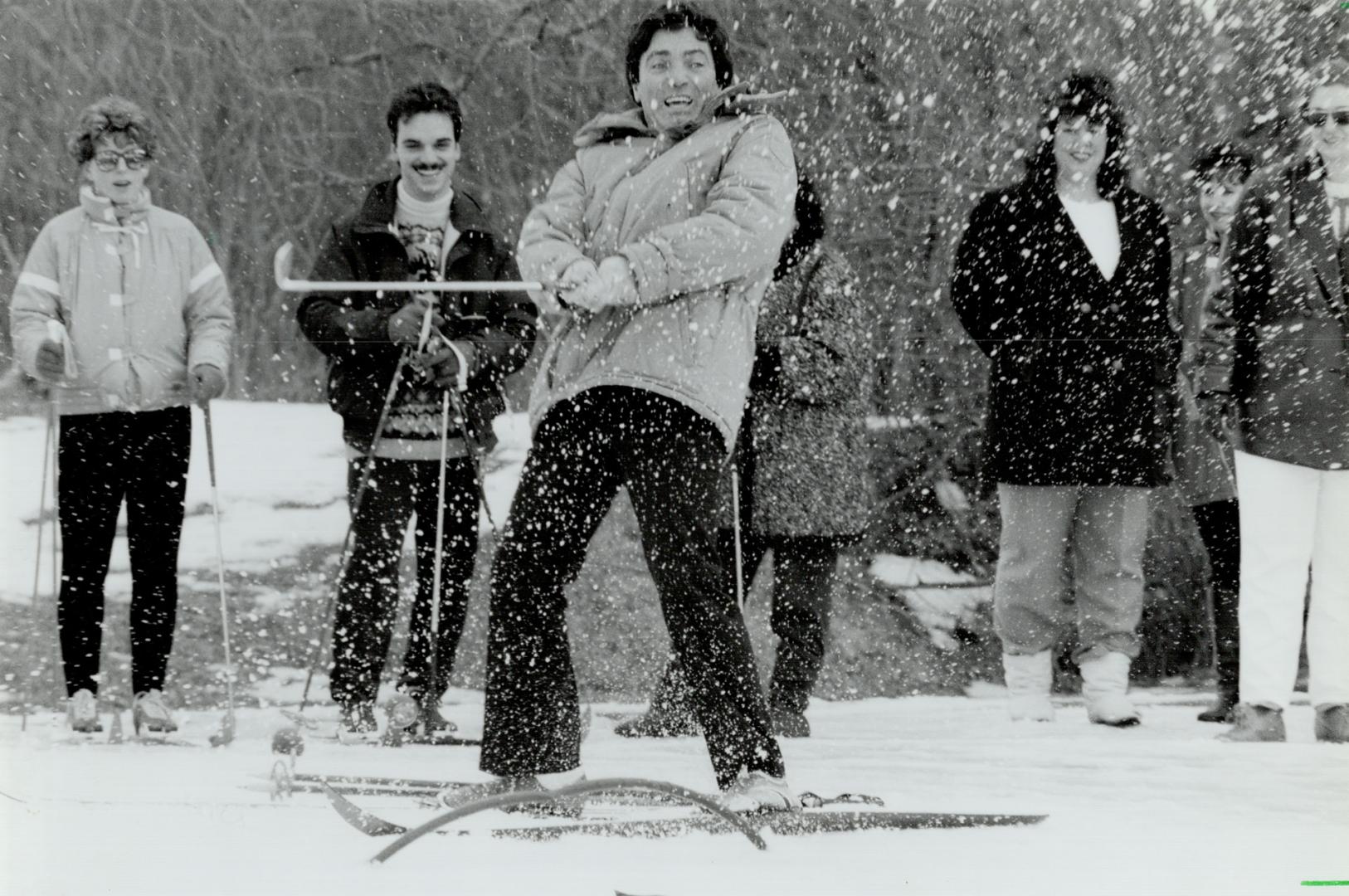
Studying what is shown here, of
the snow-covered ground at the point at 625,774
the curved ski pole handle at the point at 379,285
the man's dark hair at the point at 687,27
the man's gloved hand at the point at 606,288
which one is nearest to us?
the man's gloved hand at the point at 606,288

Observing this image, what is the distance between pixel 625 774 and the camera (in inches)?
116

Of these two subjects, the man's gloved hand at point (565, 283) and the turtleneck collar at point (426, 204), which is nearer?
the man's gloved hand at point (565, 283)

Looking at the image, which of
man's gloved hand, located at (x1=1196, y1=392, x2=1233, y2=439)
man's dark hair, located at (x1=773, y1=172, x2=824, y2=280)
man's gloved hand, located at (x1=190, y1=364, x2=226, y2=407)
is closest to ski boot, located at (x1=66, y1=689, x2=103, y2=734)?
man's gloved hand, located at (x1=190, y1=364, x2=226, y2=407)

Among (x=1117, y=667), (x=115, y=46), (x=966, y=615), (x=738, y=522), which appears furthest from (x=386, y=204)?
(x=1117, y=667)

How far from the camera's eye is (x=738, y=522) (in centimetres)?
332

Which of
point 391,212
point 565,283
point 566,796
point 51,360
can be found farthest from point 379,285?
point 566,796

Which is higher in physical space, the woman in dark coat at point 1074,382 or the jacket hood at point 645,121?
the jacket hood at point 645,121

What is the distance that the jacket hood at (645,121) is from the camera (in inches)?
106

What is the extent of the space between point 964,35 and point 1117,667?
132 centimetres

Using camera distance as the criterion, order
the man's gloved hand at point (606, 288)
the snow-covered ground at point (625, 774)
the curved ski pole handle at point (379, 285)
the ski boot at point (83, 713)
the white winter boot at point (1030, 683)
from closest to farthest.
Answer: the man's gloved hand at point (606, 288), the snow-covered ground at point (625, 774), the curved ski pole handle at point (379, 285), the ski boot at point (83, 713), the white winter boot at point (1030, 683)

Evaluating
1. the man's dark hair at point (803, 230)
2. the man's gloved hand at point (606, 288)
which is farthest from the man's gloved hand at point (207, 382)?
the man's dark hair at point (803, 230)

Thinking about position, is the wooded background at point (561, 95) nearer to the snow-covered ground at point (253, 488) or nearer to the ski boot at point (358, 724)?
the snow-covered ground at point (253, 488)

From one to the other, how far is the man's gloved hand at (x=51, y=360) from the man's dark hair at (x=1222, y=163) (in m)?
2.25

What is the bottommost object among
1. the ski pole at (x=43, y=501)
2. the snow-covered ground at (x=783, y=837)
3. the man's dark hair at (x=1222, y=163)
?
the snow-covered ground at (x=783, y=837)
